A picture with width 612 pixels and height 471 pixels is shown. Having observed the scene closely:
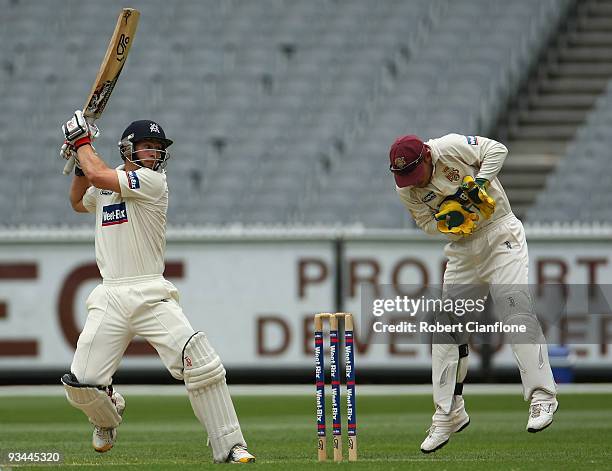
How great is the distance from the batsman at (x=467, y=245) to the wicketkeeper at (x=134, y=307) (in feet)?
4.05

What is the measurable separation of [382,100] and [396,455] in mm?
10841

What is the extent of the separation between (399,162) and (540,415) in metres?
1.50

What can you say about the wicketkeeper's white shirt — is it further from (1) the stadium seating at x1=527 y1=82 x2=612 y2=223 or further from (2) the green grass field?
(1) the stadium seating at x1=527 y1=82 x2=612 y2=223

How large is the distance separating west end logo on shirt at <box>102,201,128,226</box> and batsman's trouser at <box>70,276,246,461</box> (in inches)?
12.0

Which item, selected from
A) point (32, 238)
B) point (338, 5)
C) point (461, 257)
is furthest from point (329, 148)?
point (461, 257)

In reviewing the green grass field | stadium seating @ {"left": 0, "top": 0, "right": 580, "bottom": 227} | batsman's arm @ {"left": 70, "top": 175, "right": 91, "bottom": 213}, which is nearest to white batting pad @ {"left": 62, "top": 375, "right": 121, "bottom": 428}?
the green grass field

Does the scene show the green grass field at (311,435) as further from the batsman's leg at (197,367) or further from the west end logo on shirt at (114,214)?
the west end logo on shirt at (114,214)

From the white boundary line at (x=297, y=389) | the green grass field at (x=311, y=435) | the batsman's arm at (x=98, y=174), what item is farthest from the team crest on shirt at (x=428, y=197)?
the white boundary line at (x=297, y=389)

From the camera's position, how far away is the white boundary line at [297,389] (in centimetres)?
1243

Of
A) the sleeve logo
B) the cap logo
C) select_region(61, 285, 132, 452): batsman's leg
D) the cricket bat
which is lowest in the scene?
select_region(61, 285, 132, 452): batsman's leg

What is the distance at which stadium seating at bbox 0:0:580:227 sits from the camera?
16031 millimetres

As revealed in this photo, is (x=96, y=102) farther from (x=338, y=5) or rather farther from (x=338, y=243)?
(x=338, y=5)

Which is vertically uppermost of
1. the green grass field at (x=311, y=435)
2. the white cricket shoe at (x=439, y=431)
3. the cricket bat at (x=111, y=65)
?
the cricket bat at (x=111, y=65)

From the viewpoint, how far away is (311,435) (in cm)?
855
